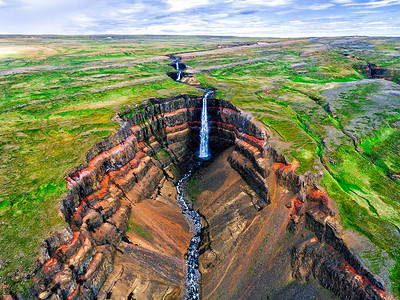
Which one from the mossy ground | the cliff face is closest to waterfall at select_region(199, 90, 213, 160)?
the mossy ground

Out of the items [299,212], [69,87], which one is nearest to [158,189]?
[299,212]

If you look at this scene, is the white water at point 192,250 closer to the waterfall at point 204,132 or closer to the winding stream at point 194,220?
the winding stream at point 194,220

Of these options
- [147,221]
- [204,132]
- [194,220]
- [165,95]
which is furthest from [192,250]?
[165,95]

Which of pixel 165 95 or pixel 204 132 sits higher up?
pixel 165 95

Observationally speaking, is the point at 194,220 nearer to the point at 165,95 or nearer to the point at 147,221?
the point at 147,221

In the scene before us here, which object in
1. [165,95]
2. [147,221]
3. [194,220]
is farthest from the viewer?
[165,95]

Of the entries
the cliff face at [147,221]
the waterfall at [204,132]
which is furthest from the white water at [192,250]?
the waterfall at [204,132]
